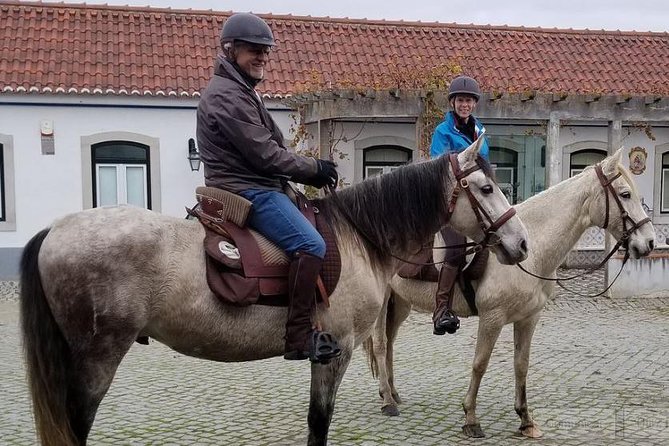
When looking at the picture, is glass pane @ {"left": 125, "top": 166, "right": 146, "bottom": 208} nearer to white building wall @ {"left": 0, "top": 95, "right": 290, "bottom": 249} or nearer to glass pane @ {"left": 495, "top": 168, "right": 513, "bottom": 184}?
white building wall @ {"left": 0, "top": 95, "right": 290, "bottom": 249}

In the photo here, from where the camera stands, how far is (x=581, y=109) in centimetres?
1186

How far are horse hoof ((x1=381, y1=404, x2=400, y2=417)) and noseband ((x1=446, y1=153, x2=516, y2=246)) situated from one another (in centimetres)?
224

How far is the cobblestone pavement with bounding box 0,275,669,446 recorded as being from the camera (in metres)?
5.00

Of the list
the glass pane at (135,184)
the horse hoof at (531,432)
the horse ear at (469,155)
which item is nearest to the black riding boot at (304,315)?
the horse ear at (469,155)

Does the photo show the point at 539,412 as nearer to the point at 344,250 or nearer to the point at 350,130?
the point at 344,250

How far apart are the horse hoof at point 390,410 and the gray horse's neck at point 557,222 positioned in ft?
5.56

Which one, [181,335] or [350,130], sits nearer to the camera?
[181,335]

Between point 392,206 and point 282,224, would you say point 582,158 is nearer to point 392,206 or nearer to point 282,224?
point 392,206

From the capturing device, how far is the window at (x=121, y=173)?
13727mm

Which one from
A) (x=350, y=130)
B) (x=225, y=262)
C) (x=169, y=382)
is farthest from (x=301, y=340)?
(x=350, y=130)

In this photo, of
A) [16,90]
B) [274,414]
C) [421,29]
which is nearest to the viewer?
[274,414]

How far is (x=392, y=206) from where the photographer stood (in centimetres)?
388

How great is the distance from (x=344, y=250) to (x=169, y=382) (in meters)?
3.59

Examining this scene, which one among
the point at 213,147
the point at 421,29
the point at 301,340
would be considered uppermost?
the point at 421,29
